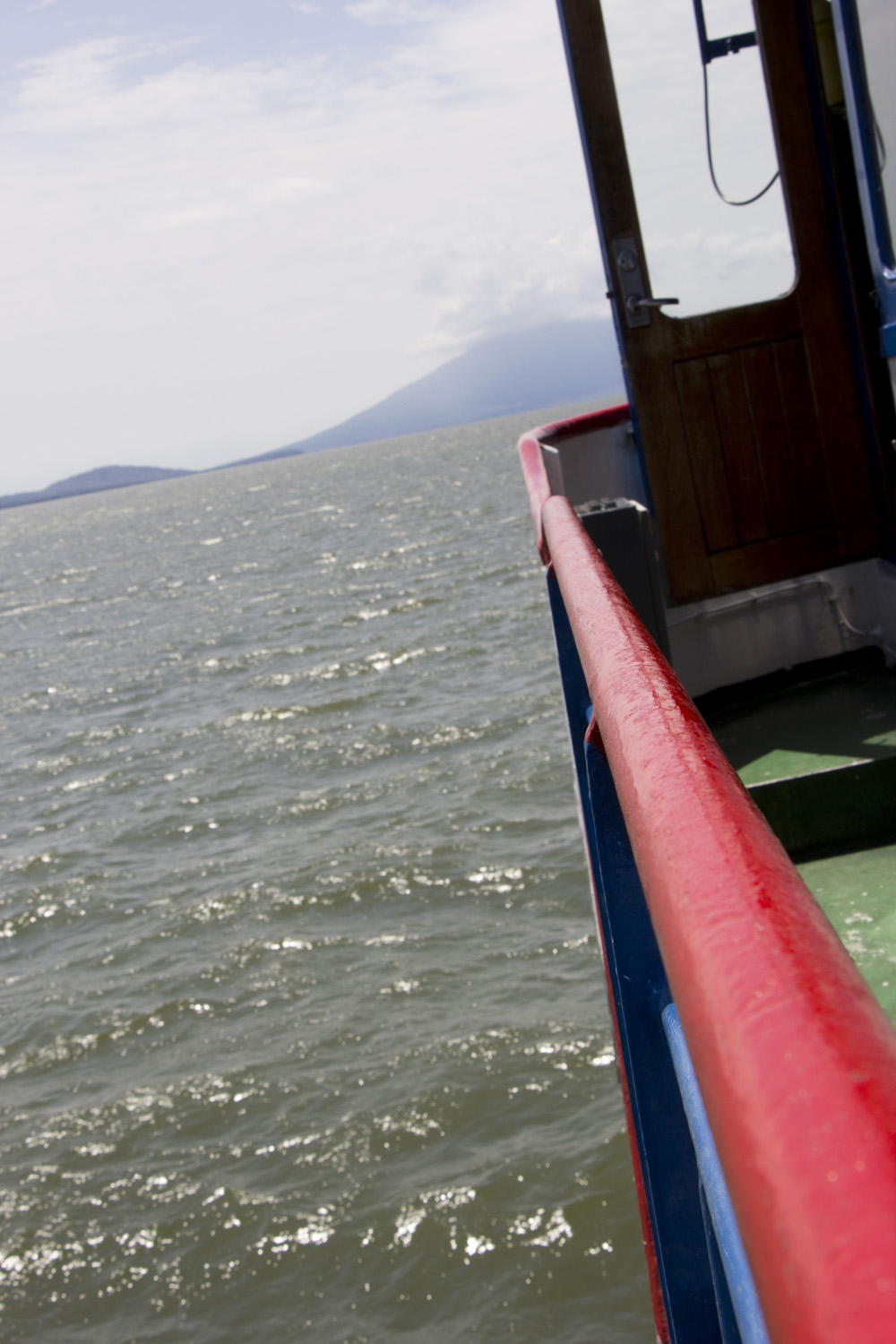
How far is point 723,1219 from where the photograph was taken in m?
0.71

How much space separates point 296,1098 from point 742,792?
13.9ft

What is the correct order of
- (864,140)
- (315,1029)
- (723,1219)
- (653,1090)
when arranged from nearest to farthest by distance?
(723,1219) < (653,1090) < (864,140) < (315,1029)

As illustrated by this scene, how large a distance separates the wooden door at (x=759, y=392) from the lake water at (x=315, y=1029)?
2038 mm

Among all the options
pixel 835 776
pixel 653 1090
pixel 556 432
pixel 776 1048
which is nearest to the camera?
pixel 776 1048

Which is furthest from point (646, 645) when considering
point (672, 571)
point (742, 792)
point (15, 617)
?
point (15, 617)

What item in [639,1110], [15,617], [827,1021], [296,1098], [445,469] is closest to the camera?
[827,1021]

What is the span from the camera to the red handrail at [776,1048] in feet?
1.15

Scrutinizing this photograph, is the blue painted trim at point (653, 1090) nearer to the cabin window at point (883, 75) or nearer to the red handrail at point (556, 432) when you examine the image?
the red handrail at point (556, 432)

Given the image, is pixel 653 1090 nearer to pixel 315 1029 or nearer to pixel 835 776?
pixel 835 776

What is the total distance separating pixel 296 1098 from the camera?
14.8ft

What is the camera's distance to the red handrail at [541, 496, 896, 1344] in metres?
0.35

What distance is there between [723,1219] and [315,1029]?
176 inches

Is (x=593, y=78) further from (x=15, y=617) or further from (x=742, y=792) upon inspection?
(x=15, y=617)

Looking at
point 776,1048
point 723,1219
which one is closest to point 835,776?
point 723,1219
